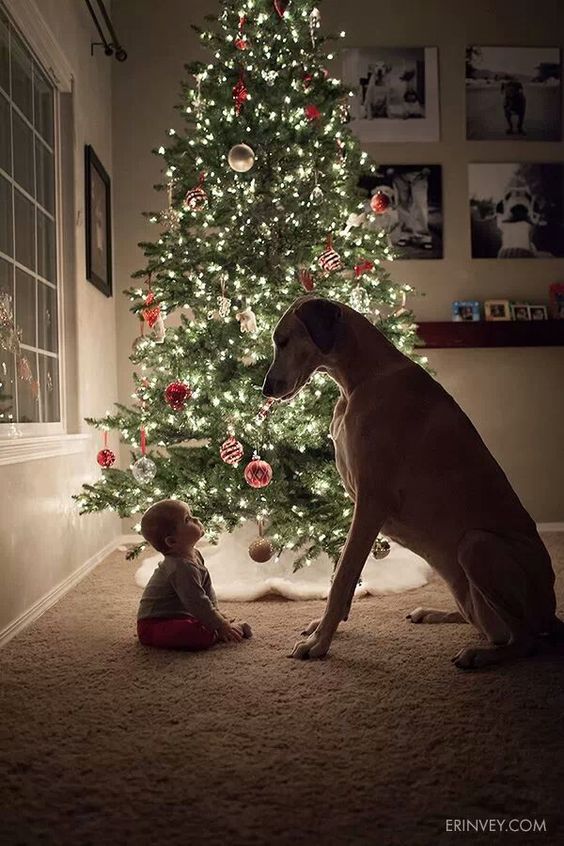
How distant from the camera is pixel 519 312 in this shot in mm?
5027

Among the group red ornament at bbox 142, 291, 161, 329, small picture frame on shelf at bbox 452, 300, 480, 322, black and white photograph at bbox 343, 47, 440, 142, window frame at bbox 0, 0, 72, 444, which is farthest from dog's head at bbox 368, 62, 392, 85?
red ornament at bbox 142, 291, 161, 329

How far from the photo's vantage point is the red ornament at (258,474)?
291 centimetres

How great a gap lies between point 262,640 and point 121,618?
0.61m

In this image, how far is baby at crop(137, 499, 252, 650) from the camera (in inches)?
90.8

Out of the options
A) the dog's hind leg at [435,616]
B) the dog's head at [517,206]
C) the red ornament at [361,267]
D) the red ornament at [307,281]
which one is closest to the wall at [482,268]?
the dog's head at [517,206]

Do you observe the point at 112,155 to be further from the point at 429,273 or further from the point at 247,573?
the point at 247,573

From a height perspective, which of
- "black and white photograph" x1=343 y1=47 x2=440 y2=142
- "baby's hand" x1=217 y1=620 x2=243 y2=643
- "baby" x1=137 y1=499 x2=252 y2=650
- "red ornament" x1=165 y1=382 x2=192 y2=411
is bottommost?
"baby's hand" x1=217 y1=620 x2=243 y2=643

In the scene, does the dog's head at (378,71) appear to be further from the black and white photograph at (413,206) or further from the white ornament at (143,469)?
the white ornament at (143,469)

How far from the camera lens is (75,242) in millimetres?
3695

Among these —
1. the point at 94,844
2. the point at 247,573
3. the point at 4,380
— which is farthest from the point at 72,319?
the point at 94,844

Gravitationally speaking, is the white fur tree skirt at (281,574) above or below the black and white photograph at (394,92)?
below

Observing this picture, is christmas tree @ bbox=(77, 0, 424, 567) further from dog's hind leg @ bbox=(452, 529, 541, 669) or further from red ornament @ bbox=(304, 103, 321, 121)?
dog's hind leg @ bbox=(452, 529, 541, 669)

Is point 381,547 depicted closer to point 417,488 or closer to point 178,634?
point 417,488

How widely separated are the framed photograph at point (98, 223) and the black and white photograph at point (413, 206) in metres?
1.63
